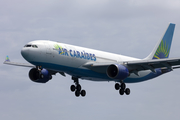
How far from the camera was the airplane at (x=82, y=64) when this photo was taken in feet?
128

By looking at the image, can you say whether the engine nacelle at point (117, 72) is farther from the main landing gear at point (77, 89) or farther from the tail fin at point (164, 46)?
the tail fin at point (164, 46)

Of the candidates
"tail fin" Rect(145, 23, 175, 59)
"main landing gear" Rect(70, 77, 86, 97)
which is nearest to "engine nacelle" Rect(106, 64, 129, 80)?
"main landing gear" Rect(70, 77, 86, 97)

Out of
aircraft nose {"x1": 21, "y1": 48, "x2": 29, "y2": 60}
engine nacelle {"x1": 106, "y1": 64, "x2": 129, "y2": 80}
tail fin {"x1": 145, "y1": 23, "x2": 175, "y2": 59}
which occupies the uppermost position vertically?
tail fin {"x1": 145, "y1": 23, "x2": 175, "y2": 59}

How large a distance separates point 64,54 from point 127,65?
8.74 m

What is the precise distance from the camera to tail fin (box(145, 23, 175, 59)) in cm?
5476

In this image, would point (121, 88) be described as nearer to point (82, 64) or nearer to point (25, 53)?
point (82, 64)

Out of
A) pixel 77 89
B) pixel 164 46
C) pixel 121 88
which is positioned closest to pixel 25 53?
pixel 77 89

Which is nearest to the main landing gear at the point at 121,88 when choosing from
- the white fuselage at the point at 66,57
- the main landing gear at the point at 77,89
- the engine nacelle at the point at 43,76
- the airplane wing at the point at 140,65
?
the white fuselage at the point at 66,57

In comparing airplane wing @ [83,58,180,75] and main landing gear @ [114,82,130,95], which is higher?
airplane wing @ [83,58,180,75]

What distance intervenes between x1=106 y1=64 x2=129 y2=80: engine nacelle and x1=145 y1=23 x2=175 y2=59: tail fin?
12981 mm

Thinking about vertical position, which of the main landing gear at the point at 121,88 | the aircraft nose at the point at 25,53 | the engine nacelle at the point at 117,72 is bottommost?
the main landing gear at the point at 121,88

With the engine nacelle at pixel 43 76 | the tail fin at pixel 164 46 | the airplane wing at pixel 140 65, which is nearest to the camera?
the airplane wing at pixel 140 65

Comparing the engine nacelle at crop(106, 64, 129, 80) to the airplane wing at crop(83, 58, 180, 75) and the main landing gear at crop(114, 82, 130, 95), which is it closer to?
the airplane wing at crop(83, 58, 180, 75)

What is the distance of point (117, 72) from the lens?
42156mm
